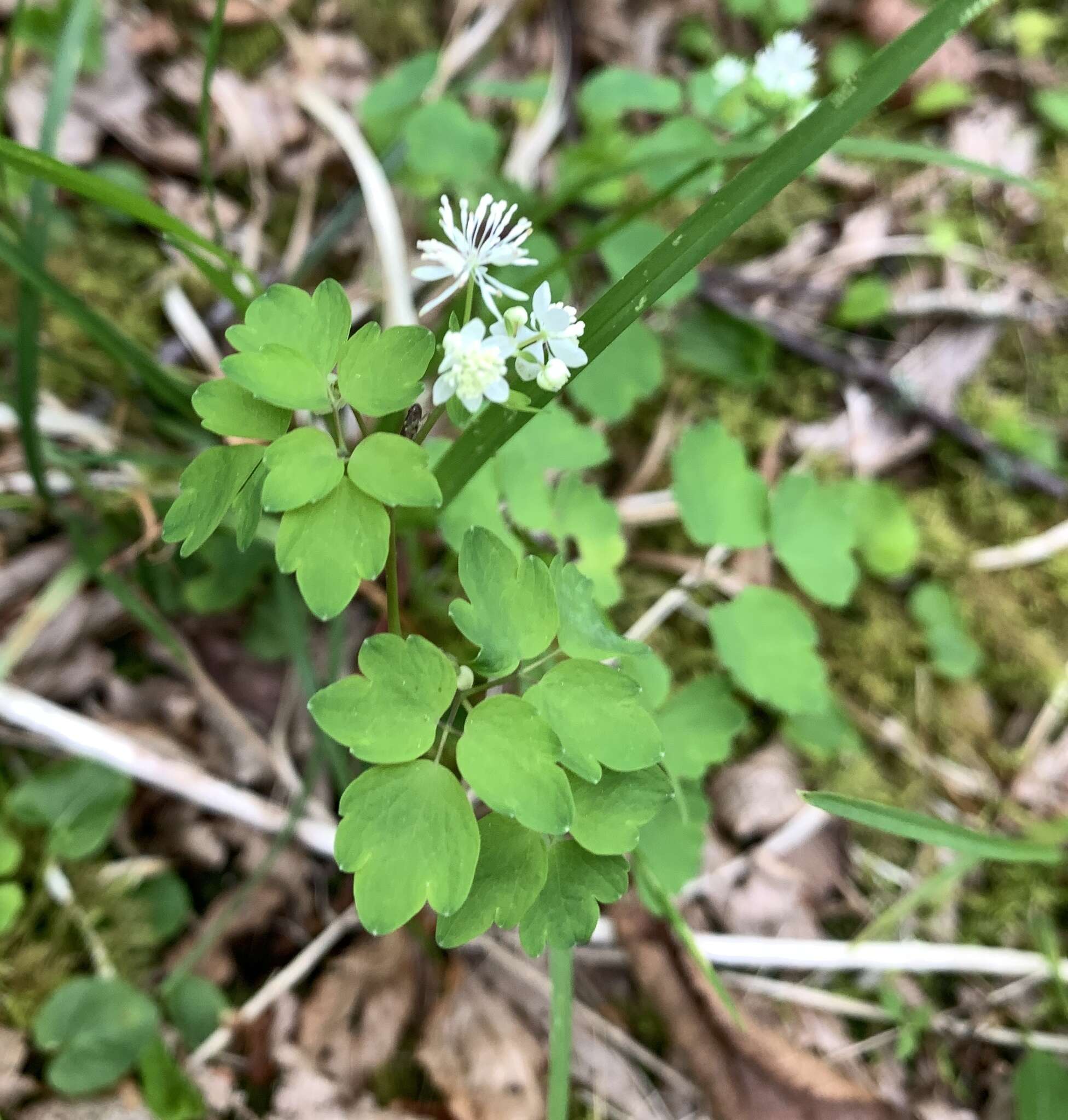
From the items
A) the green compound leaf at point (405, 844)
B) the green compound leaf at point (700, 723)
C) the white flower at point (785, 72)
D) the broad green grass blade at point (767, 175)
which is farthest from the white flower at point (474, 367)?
the white flower at point (785, 72)

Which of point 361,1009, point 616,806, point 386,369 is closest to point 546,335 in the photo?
point 386,369

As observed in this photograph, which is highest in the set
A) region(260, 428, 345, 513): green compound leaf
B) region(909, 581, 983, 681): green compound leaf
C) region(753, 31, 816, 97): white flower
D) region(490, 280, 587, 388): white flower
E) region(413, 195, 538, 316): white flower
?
region(753, 31, 816, 97): white flower

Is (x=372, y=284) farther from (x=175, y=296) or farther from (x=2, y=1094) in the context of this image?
(x=2, y=1094)

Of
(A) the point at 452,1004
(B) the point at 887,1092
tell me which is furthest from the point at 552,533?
(B) the point at 887,1092

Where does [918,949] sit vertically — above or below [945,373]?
below

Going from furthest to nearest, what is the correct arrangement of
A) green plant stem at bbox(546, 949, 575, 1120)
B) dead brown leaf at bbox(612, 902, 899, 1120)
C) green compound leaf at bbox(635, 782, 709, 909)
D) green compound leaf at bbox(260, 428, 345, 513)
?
dead brown leaf at bbox(612, 902, 899, 1120)
green compound leaf at bbox(635, 782, 709, 909)
green plant stem at bbox(546, 949, 575, 1120)
green compound leaf at bbox(260, 428, 345, 513)

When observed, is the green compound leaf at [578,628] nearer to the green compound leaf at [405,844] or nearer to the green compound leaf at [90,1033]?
the green compound leaf at [405,844]

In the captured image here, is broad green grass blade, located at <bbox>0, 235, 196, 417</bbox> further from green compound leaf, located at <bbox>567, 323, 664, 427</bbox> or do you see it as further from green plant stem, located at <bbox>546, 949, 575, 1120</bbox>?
green plant stem, located at <bbox>546, 949, 575, 1120</bbox>

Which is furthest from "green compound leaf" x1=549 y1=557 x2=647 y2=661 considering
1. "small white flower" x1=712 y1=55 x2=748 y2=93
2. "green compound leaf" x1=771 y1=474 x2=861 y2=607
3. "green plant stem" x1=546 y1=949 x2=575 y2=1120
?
"small white flower" x1=712 y1=55 x2=748 y2=93
